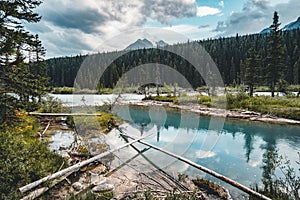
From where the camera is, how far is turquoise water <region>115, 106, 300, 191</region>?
661cm

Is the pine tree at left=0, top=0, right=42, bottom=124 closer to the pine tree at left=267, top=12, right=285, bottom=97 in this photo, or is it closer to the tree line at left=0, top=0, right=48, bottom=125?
the tree line at left=0, top=0, right=48, bottom=125

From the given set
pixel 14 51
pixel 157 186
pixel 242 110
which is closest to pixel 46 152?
pixel 14 51

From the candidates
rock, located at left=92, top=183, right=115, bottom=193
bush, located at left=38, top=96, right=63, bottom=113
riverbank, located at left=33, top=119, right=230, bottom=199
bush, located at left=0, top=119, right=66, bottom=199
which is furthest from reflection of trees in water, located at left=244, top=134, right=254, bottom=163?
bush, located at left=38, top=96, right=63, bottom=113

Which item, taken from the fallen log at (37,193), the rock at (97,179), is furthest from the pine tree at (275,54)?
the fallen log at (37,193)

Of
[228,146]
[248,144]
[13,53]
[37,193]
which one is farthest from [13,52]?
[248,144]

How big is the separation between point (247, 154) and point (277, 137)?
350 cm

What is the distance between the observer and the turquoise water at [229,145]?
21.7 ft

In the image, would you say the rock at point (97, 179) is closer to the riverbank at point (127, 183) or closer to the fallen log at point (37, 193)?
the riverbank at point (127, 183)

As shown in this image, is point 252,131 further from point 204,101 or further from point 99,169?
point 204,101

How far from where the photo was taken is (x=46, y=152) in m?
5.92

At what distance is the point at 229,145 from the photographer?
30.5 ft

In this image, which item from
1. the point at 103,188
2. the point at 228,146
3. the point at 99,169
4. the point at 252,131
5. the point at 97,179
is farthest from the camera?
the point at 252,131

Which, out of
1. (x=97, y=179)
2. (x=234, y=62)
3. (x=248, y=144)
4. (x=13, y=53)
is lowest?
(x=248, y=144)

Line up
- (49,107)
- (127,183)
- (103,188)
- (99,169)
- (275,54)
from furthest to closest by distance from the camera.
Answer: (275,54) < (49,107) < (99,169) < (127,183) < (103,188)
